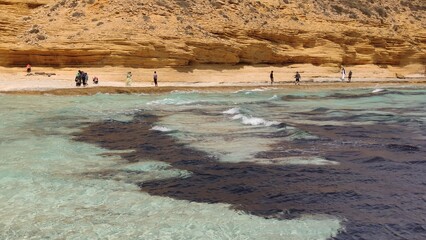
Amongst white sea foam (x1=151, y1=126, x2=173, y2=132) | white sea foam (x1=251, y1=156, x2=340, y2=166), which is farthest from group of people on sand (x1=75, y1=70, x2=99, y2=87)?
white sea foam (x1=251, y1=156, x2=340, y2=166)

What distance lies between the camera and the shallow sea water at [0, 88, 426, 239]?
718cm

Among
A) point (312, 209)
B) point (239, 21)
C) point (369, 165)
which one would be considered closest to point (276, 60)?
point (239, 21)

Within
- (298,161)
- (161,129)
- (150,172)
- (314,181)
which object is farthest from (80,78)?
(314,181)

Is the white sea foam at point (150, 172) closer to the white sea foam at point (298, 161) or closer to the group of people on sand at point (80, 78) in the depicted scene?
the white sea foam at point (298, 161)

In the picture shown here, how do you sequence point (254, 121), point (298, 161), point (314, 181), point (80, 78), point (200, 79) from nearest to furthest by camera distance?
point (314, 181)
point (298, 161)
point (254, 121)
point (80, 78)
point (200, 79)

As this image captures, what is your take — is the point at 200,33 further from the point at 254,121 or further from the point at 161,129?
the point at 161,129

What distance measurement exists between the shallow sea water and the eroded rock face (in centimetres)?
1998

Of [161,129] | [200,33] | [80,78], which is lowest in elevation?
[161,129]

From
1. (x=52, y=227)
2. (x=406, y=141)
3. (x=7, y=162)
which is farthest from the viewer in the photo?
(x=406, y=141)

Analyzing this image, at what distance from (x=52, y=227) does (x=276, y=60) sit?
3988 cm

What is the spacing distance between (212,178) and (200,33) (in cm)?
3383

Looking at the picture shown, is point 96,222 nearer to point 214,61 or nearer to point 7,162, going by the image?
point 7,162

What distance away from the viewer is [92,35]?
3906 centimetres

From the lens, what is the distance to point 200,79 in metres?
40.8
